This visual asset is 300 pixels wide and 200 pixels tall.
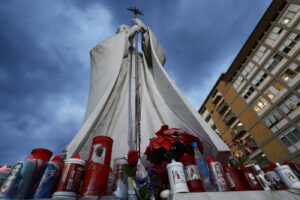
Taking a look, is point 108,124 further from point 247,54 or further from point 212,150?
point 247,54

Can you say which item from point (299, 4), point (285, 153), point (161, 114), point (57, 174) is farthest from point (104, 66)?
point (299, 4)

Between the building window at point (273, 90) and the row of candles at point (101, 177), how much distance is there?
1299cm

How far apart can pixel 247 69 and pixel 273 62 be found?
2.32 meters

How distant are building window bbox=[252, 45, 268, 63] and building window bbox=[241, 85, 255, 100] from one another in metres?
2.52

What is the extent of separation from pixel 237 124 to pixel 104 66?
15.7 metres

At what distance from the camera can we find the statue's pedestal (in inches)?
21.0

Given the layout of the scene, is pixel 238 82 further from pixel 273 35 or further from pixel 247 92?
pixel 273 35

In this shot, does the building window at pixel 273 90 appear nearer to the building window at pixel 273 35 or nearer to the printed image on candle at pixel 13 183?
the building window at pixel 273 35

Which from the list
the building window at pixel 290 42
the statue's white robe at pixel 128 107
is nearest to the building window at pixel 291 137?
the building window at pixel 290 42

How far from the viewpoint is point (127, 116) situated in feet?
6.01

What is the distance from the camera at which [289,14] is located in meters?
10.1

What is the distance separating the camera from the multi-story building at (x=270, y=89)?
9375mm

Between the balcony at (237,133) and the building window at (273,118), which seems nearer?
the building window at (273,118)

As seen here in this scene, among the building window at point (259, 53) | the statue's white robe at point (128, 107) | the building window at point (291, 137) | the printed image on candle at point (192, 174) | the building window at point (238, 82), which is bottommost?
the printed image on candle at point (192, 174)
